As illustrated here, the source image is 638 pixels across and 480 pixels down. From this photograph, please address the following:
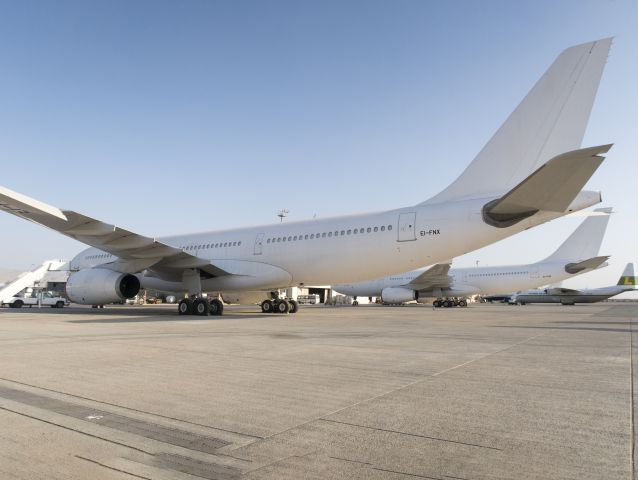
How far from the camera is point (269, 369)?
5711 mm

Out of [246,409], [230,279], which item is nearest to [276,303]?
[230,279]

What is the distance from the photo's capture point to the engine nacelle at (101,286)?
1786 cm

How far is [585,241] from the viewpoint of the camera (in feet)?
129

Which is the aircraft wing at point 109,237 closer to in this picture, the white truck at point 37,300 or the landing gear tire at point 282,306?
the landing gear tire at point 282,306

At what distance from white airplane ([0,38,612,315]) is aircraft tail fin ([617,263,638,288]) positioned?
177 feet

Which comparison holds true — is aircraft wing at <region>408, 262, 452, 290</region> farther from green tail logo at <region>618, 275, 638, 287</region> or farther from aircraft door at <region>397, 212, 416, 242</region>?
green tail logo at <region>618, 275, 638, 287</region>

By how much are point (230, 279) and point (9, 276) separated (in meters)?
46.4

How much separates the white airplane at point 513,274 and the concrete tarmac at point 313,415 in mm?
31310

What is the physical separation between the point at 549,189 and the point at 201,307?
13.0m

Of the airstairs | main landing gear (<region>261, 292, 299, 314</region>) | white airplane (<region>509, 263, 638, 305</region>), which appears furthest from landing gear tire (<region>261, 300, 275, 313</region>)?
white airplane (<region>509, 263, 638, 305</region>)

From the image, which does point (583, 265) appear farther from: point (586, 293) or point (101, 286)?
point (101, 286)

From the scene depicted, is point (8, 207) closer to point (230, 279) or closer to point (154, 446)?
point (230, 279)

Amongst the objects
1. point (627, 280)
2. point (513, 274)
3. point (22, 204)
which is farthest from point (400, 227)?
point (627, 280)

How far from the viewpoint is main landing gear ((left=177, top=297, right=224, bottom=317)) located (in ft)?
59.1
